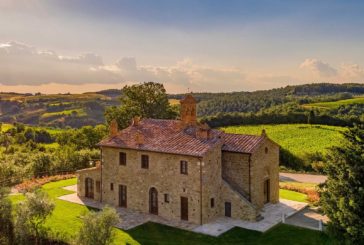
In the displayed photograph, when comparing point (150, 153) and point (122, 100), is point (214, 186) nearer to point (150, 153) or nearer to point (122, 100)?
point (150, 153)

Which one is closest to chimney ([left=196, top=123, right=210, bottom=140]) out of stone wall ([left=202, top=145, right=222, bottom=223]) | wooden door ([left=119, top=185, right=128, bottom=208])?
stone wall ([left=202, top=145, right=222, bottom=223])

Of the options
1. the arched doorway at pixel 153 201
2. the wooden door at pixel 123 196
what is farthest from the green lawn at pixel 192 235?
the wooden door at pixel 123 196

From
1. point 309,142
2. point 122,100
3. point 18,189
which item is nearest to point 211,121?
point 309,142

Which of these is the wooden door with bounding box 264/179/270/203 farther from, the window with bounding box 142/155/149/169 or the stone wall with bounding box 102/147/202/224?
the window with bounding box 142/155/149/169

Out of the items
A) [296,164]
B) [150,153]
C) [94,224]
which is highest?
[150,153]

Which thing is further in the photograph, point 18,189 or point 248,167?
point 18,189

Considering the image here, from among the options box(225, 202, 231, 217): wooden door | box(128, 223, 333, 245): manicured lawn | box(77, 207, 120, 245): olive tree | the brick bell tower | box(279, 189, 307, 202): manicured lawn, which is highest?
the brick bell tower

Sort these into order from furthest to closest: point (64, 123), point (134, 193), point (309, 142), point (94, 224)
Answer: point (64, 123)
point (309, 142)
point (134, 193)
point (94, 224)

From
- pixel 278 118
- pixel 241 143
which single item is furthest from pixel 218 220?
pixel 278 118
